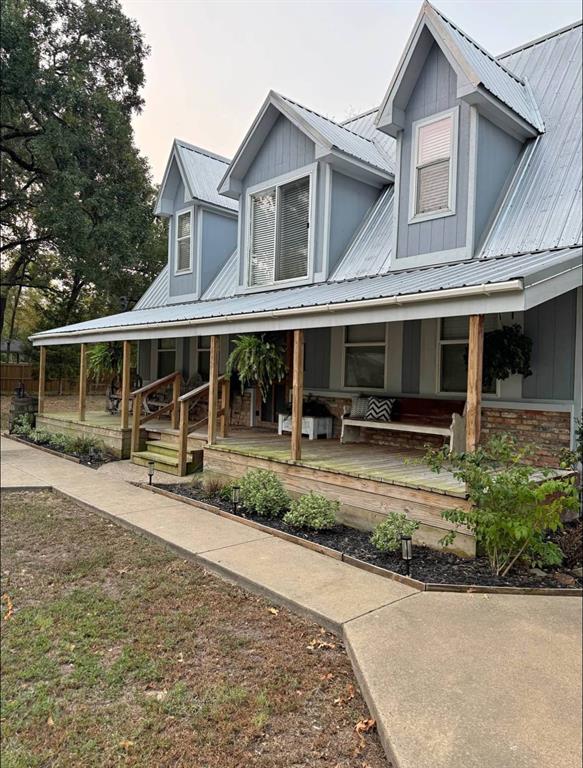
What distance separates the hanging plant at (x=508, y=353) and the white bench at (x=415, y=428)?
2.50 ft

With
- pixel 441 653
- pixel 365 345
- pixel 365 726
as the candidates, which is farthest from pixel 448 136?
pixel 365 726

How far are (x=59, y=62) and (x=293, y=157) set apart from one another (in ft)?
41.7

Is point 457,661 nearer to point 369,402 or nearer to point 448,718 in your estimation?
point 448,718

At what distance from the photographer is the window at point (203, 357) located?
40.5 feet

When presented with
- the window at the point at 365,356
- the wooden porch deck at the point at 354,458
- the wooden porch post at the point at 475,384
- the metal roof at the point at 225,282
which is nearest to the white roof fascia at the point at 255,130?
the metal roof at the point at 225,282

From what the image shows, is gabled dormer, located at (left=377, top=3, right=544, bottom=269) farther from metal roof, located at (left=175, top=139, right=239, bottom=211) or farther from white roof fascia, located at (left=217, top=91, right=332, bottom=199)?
metal roof, located at (left=175, top=139, right=239, bottom=211)

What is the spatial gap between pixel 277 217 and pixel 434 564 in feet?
23.9

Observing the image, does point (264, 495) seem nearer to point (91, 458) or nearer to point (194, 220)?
point (91, 458)

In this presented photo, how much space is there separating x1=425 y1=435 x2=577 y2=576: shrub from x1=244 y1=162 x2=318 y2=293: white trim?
5423mm

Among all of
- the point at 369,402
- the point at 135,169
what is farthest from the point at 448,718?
the point at 135,169

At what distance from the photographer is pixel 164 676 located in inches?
132

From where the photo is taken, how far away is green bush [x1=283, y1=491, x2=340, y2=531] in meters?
5.78

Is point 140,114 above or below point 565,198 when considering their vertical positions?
above

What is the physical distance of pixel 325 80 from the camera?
37.2ft
